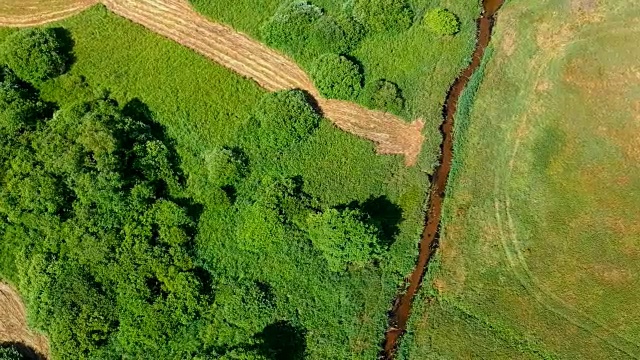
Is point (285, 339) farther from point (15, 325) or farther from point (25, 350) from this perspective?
point (15, 325)

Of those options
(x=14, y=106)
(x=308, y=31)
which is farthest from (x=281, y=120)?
(x=14, y=106)

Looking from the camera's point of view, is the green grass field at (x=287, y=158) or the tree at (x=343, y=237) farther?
the green grass field at (x=287, y=158)

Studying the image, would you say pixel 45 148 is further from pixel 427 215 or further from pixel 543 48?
pixel 543 48

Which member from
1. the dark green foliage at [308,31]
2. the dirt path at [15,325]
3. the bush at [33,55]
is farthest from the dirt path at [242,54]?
the dirt path at [15,325]

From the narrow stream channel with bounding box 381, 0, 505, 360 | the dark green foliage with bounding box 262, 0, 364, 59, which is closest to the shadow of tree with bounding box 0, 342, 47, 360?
the narrow stream channel with bounding box 381, 0, 505, 360

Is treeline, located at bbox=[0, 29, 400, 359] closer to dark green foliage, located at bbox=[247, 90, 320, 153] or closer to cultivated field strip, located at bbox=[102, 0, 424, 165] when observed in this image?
dark green foliage, located at bbox=[247, 90, 320, 153]

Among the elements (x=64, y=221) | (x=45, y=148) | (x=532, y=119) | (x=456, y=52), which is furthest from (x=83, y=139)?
(x=532, y=119)

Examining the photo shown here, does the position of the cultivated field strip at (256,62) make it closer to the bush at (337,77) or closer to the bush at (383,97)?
the bush at (383,97)
